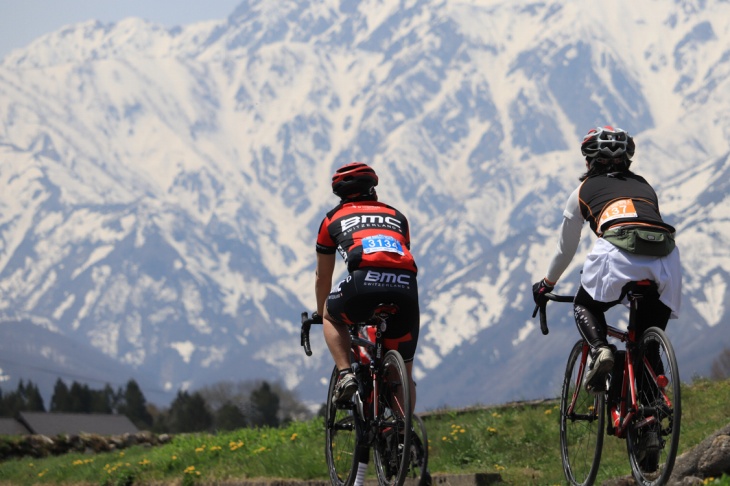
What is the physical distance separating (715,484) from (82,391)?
176m

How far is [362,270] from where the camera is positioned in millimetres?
10672

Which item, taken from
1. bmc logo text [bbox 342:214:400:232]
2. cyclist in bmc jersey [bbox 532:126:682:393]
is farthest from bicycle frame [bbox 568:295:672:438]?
bmc logo text [bbox 342:214:400:232]

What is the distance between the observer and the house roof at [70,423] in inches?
1984

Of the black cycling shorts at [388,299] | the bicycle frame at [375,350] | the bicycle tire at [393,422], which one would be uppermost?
the black cycling shorts at [388,299]

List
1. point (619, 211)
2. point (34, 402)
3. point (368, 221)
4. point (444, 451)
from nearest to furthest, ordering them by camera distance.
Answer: point (619, 211) → point (368, 221) → point (444, 451) → point (34, 402)

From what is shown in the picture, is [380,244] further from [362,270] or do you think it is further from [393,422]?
[393,422]

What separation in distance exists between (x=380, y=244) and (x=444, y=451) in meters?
5.92

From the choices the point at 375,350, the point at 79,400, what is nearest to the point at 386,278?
the point at 375,350

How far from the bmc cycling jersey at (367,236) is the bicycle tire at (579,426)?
1590 mm

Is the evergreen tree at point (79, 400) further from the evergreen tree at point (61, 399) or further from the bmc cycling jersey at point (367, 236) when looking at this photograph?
the bmc cycling jersey at point (367, 236)

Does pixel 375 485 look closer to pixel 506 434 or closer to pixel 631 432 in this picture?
pixel 631 432

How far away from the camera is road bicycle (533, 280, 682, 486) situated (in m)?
9.33

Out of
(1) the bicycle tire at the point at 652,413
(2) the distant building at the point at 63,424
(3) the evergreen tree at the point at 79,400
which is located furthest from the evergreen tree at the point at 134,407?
(1) the bicycle tire at the point at 652,413

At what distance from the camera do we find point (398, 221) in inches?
441
